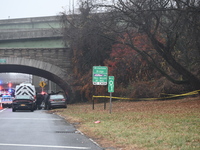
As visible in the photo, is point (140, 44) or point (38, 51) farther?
point (38, 51)

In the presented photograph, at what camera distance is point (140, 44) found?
3475 cm

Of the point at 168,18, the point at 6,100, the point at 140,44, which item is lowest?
the point at 6,100

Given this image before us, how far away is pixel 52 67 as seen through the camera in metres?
50.1

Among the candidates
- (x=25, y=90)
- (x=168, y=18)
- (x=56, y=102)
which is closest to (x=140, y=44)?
(x=168, y=18)

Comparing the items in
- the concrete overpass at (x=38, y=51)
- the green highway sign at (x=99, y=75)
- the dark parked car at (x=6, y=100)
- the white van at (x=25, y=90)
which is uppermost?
the concrete overpass at (x=38, y=51)

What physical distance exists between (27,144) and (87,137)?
280 cm

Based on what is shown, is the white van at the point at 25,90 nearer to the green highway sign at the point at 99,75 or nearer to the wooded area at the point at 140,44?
the wooded area at the point at 140,44

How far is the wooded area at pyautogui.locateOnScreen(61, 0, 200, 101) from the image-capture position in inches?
992

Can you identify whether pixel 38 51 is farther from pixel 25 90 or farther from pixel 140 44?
pixel 140 44

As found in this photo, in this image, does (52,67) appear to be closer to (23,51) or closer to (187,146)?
(23,51)

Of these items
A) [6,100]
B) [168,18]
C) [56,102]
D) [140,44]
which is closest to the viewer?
[168,18]

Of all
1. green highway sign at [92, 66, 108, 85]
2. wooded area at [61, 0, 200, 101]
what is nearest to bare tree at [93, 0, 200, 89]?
wooded area at [61, 0, 200, 101]

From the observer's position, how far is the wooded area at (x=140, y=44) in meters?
25.2

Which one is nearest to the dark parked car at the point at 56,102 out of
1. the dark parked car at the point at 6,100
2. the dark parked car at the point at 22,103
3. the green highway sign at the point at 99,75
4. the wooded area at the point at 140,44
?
the dark parked car at the point at 22,103
